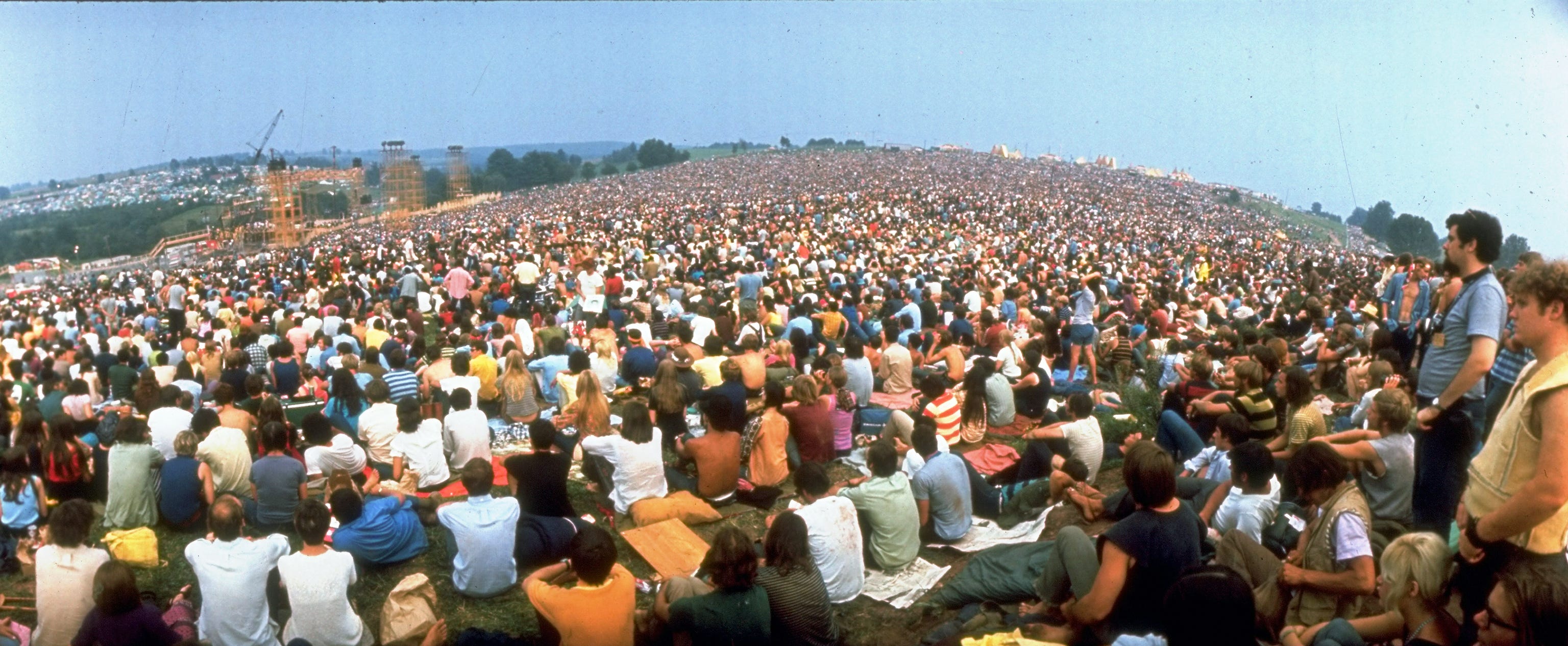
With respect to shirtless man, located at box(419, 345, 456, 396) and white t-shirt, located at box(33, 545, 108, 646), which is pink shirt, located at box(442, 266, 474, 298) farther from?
white t-shirt, located at box(33, 545, 108, 646)

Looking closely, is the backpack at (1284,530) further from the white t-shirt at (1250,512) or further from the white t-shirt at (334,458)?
the white t-shirt at (334,458)

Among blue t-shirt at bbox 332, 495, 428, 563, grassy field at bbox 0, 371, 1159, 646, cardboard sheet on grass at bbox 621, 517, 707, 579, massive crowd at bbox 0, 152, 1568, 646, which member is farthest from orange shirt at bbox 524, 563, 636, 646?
blue t-shirt at bbox 332, 495, 428, 563

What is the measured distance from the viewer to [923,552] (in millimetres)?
6180

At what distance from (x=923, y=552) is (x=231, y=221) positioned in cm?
6159

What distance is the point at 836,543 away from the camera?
5.31 metres

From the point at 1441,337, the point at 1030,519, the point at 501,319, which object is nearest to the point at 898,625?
the point at 1030,519

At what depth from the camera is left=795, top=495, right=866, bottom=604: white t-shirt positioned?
17.3ft

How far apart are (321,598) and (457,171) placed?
83811mm

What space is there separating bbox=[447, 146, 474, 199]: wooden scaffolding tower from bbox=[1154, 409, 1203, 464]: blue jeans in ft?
259

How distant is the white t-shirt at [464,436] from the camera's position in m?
7.30

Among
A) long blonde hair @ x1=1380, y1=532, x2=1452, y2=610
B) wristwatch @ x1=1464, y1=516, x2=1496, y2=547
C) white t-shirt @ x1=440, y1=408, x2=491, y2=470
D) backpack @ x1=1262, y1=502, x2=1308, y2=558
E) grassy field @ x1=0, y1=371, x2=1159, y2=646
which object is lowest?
grassy field @ x1=0, y1=371, x2=1159, y2=646

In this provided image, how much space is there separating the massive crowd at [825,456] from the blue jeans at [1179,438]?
0.9 inches

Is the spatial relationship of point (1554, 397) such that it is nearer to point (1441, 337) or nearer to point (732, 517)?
point (1441, 337)

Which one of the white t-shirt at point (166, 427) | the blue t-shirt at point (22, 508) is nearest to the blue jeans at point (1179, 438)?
the white t-shirt at point (166, 427)
